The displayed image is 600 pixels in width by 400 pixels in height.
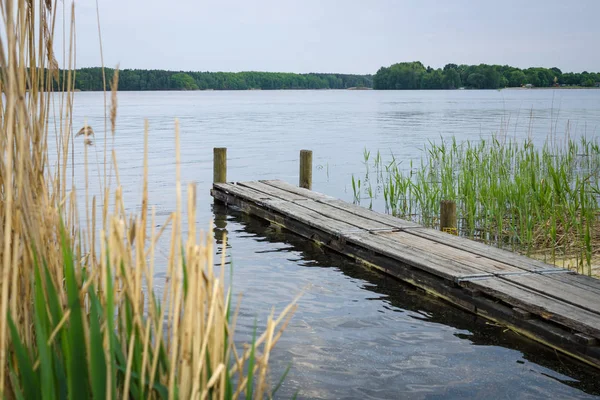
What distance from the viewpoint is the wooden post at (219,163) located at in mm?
12586

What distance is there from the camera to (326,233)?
8.55 m

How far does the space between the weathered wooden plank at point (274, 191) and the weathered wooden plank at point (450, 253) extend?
2.85m

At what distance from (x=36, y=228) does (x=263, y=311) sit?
15.0ft

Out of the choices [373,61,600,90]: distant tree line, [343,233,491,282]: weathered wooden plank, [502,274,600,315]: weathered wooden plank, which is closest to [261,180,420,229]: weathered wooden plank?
[343,233,491,282]: weathered wooden plank

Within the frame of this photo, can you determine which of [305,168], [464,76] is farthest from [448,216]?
[464,76]

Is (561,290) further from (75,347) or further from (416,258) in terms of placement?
(75,347)

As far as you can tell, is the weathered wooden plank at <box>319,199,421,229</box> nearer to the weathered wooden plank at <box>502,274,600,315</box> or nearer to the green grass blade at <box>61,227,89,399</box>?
the weathered wooden plank at <box>502,274,600,315</box>

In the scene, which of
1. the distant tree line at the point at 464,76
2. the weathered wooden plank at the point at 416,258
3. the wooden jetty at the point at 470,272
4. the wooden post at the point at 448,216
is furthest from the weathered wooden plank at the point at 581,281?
the distant tree line at the point at 464,76

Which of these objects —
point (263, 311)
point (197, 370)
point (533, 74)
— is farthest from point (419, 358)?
point (533, 74)

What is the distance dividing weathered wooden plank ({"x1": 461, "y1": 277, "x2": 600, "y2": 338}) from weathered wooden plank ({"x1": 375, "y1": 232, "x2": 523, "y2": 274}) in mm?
330

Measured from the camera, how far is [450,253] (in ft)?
23.0

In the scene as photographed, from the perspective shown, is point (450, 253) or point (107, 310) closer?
point (107, 310)

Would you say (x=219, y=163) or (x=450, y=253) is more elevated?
(x=219, y=163)

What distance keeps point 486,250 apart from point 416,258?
0.84 meters
